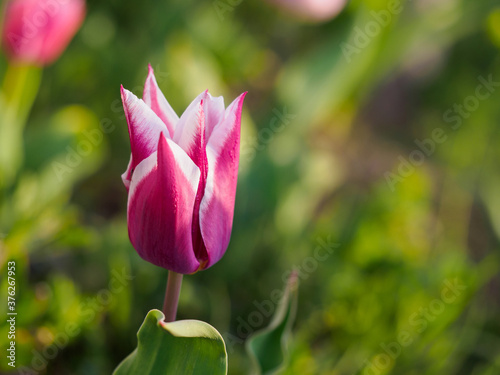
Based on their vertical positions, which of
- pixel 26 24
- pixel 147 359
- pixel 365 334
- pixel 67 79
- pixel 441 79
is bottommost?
pixel 365 334

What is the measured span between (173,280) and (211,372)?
0.09m

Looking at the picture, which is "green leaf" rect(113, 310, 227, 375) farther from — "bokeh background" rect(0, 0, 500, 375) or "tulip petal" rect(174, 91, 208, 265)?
"bokeh background" rect(0, 0, 500, 375)

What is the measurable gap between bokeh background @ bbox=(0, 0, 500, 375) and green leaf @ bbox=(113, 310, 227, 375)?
0.35 metres

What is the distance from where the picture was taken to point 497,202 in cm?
170

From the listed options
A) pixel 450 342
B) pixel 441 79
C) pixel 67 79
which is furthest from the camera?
pixel 441 79

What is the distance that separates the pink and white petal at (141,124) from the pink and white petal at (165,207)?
0.04 feet

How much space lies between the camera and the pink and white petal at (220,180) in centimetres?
46

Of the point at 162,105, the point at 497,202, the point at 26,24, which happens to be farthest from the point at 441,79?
the point at 162,105

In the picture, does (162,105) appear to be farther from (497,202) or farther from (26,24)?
(497,202)

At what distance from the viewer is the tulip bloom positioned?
1.44 ft

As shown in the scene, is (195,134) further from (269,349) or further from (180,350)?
(269,349)

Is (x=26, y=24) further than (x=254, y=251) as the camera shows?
No

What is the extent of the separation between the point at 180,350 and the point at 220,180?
0.49 ft

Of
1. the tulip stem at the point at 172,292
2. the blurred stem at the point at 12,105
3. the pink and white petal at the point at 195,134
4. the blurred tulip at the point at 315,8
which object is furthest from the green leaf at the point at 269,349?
the blurred tulip at the point at 315,8
